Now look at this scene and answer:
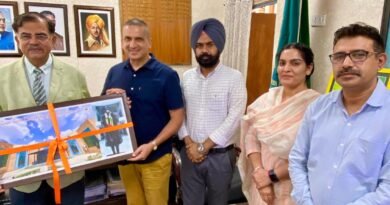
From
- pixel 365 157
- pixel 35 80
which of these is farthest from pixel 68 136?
pixel 365 157

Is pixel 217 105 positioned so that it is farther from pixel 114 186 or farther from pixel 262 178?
pixel 114 186

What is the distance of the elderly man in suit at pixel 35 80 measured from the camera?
3.98ft

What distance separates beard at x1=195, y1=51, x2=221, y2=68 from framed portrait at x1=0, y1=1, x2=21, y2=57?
6.02 feet

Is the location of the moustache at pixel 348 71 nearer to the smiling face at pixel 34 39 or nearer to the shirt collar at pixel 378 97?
the shirt collar at pixel 378 97

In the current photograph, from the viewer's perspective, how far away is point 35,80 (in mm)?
1289

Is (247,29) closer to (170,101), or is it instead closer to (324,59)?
(324,59)

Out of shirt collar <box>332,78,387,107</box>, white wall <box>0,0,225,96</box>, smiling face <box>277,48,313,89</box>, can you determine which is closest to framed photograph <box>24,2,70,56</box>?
white wall <box>0,0,225,96</box>

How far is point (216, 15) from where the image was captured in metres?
3.23

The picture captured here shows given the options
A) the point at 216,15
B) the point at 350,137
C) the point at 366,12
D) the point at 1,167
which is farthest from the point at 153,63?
the point at 216,15

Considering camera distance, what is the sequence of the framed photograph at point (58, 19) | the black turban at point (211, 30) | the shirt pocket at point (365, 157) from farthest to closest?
the framed photograph at point (58, 19)
the black turban at point (211, 30)
the shirt pocket at point (365, 157)

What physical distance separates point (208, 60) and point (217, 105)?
11.0 inches

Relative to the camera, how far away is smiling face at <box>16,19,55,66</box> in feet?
3.94

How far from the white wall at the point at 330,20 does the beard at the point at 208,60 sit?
75 centimetres

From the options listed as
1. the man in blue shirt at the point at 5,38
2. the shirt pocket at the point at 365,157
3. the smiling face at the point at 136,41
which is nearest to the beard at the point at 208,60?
the smiling face at the point at 136,41
